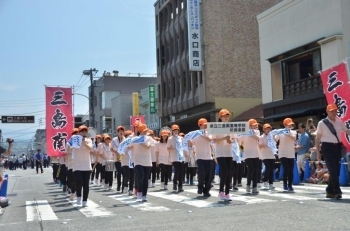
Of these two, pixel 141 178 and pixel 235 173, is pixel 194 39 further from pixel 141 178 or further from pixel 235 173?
pixel 141 178

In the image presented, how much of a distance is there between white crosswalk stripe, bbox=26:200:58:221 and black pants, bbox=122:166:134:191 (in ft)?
8.52

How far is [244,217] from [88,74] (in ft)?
144

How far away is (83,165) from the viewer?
1169 cm

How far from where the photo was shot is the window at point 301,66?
24447mm

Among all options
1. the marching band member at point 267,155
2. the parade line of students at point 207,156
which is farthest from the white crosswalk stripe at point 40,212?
the marching band member at point 267,155

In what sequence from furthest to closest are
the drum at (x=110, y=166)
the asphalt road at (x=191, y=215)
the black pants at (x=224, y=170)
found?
the drum at (x=110, y=166) < the black pants at (x=224, y=170) < the asphalt road at (x=191, y=215)

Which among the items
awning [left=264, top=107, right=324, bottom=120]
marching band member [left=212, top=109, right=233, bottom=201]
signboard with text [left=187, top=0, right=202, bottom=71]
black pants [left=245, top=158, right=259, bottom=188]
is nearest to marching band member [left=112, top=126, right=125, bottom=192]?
black pants [left=245, top=158, right=259, bottom=188]

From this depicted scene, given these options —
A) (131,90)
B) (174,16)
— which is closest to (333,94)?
(174,16)

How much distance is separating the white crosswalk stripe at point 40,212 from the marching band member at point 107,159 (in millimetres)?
4219

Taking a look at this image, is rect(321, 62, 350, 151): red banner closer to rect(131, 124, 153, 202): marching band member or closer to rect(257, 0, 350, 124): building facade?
rect(131, 124, 153, 202): marching band member

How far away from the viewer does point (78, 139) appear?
11719 mm

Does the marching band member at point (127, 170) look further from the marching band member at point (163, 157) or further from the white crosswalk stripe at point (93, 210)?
the white crosswalk stripe at point (93, 210)

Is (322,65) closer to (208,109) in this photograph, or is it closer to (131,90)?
(208,109)

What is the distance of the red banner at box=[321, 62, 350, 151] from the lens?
1152cm
